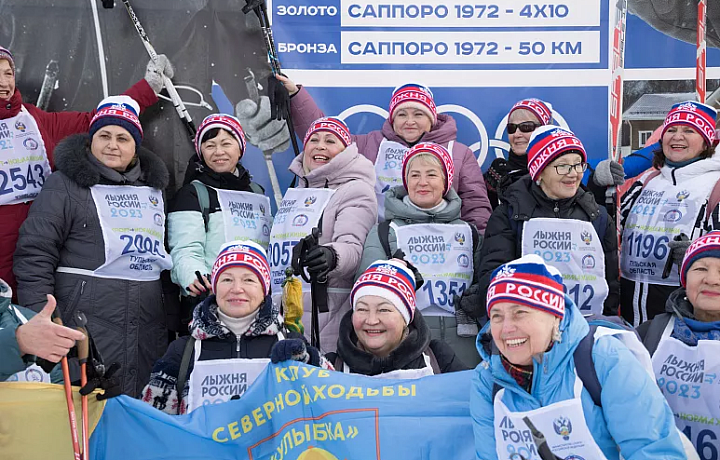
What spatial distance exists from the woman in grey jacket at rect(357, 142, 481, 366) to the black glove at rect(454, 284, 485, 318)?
80mm

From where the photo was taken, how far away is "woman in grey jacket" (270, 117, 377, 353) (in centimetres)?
511

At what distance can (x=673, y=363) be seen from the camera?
151 inches

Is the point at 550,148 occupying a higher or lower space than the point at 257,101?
lower

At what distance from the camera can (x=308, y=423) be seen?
3.79m

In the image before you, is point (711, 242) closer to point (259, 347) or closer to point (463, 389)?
point (463, 389)

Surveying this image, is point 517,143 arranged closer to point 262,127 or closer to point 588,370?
point 262,127

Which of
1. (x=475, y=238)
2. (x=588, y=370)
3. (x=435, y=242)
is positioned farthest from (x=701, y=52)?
(x=588, y=370)

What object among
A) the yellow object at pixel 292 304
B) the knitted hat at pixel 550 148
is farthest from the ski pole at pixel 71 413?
the knitted hat at pixel 550 148

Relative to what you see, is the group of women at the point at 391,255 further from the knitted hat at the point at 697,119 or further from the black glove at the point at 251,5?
the black glove at the point at 251,5

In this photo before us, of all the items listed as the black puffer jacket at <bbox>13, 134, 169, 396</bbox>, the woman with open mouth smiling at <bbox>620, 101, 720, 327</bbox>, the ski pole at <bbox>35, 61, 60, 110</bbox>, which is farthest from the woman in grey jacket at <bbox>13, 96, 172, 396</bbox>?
the woman with open mouth smiling at <bbox>620, 101, 720, 327</bbox>

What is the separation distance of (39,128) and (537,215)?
3368 millimetres

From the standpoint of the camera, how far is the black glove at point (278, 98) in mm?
6320

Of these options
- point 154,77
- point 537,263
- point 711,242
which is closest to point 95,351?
point 537,263

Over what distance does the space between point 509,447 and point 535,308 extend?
0.57 metres
